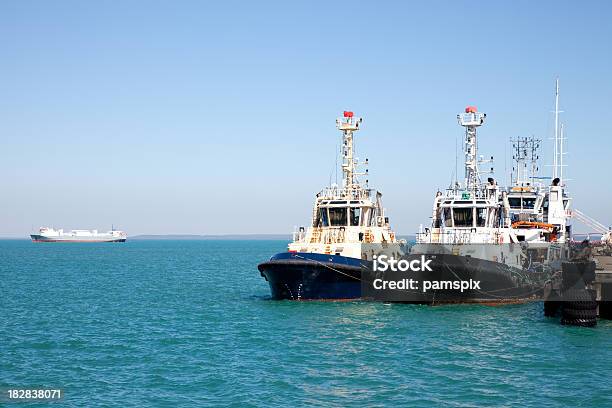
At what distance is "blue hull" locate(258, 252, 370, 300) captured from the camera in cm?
4578

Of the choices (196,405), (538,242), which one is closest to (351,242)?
(538,242)

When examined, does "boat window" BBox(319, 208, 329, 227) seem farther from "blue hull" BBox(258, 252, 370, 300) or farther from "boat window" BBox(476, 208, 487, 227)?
"boat window" BBox(476, 208, 487, 227)

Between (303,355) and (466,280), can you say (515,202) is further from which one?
(303,355)

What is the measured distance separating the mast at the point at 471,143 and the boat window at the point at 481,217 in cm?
419

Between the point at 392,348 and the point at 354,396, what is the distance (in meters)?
8.42

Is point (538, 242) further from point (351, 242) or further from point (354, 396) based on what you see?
point (354, 396)

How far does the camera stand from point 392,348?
32.5 m

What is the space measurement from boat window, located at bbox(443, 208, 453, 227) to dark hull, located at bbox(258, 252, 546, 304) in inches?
286

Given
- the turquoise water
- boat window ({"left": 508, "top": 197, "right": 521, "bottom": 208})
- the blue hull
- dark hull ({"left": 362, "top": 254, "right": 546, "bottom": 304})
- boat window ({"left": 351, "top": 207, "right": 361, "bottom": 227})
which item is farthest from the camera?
boat window ({"left": 508, "top": 197, "right": 521, "bottom": 208})

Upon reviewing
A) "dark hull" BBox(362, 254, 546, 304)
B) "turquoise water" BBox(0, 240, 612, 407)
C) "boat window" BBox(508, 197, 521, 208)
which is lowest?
"turquoise water" BBox(0, 240, 612, 407)

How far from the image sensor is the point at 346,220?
52469 millimetres

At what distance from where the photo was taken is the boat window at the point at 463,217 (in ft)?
173

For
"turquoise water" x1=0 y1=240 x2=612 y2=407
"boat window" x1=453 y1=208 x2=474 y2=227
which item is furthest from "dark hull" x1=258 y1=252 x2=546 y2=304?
"boat window" x1=453 y1=208 x2=474 y2=227

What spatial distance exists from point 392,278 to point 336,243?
244 inches
